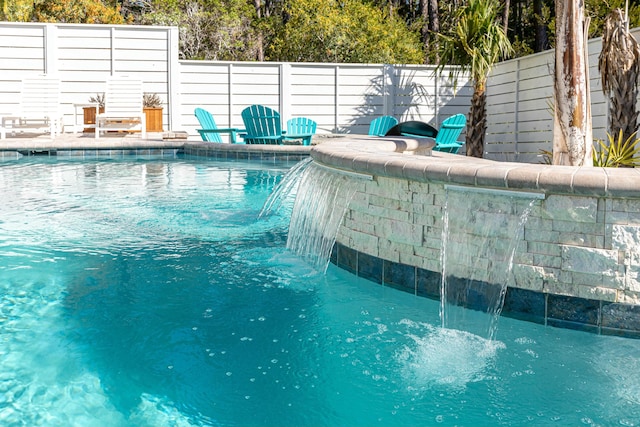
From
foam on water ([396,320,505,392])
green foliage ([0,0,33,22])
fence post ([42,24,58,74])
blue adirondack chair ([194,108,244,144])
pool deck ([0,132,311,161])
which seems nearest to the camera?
foam on water ([396,320,505,392])

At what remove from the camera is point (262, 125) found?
12141mm

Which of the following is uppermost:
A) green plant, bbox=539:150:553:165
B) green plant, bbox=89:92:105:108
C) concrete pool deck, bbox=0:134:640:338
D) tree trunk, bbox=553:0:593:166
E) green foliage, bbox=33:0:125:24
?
green foliage, bbox=33:0:125:24

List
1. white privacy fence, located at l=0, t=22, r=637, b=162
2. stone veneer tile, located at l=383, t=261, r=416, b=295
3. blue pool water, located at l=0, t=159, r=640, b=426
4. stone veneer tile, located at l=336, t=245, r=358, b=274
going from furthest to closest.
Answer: white privacy fence, located at l=0, t=22, r=637, b=162 → stone veneer tile, located at l=336, t=245, r=358, b=274 → stone veneer tile, located at l=383, t=261, r=416, b=295 → blue pool water, located at l=0, t=159, r=640, b=426

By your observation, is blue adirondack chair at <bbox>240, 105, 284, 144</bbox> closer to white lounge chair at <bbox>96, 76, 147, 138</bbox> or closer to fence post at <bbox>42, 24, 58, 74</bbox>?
white lounge chair at <bbox>96, 76, 147, 138</bbox>

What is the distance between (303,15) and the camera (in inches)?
790

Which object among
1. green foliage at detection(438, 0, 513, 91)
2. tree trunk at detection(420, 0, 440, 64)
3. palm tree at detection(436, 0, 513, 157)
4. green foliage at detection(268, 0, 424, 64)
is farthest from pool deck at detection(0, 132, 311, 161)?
tree trunk at detection(420, 0, 440, 64)

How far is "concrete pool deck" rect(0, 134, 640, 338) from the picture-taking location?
3.20m

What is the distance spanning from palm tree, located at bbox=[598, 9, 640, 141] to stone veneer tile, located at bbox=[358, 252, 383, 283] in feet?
17.0

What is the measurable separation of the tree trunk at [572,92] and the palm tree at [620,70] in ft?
12.3

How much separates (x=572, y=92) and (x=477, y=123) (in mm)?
A: 8047

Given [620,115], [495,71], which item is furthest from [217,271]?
[495,71]

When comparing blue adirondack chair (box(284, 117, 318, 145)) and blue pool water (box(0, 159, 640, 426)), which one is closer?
blue pool water (box(0, 159, 640, 426))

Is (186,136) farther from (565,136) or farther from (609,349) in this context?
(609,349)

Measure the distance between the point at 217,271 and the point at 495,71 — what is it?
11246 mm
